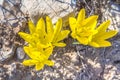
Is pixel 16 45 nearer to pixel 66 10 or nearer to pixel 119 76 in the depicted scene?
pixel 66 10

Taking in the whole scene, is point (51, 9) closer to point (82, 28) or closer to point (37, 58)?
point (82, 28)

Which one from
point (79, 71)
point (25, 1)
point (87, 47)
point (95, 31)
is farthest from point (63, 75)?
point (25, 1)

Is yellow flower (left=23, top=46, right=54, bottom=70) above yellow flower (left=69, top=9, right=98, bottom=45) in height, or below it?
below

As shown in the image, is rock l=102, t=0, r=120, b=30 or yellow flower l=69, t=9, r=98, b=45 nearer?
yellow flower l=69, t=9, r=98, b=45

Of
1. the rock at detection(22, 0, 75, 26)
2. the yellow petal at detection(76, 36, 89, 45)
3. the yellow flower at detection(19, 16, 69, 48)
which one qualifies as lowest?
the yellow petal at detection(76, 36, 89, 45)

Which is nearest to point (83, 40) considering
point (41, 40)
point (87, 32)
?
point (87, 32)

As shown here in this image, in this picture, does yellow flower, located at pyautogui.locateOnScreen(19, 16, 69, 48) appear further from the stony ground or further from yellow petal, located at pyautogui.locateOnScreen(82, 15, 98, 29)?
the stony ground

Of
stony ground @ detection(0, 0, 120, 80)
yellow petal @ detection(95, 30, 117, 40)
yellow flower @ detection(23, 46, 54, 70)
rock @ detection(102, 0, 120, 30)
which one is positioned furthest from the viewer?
rock @ detection(102, 0, 120, 30)

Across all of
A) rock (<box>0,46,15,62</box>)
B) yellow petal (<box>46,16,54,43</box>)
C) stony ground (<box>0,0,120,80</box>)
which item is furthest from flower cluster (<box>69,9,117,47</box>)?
rock (<box>0,46,15,62</box>)
